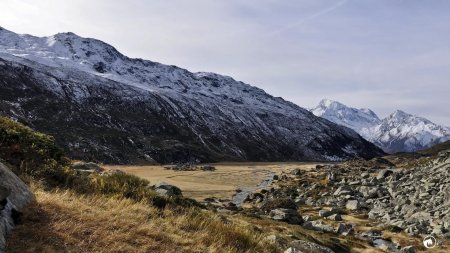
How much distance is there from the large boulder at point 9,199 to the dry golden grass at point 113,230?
8.6 inches

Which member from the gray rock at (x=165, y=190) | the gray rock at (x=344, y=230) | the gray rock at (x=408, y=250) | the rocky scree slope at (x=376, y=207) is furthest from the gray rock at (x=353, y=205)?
the gray rock at (x=165, y=190)

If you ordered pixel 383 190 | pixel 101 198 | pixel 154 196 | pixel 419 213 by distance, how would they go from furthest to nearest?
pixel 383 190 < pixel 419 213 < pixel 154 196 < pixel 101 198

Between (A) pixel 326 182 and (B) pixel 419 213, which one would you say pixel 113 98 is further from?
(B) pixel 419 213

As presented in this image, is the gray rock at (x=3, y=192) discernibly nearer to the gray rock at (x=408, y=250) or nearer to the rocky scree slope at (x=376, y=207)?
the rocky scree slope at (x=376, y=207)

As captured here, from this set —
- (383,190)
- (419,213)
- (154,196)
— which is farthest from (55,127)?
(154,196)

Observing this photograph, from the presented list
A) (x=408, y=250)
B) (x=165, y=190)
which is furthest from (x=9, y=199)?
(x=408, y=250)

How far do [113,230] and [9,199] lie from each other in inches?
92.0

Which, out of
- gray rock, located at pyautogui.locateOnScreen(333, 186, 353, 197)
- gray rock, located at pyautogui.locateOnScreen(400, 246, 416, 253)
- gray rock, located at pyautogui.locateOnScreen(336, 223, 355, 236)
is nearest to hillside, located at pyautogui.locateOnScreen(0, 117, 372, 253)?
gray rock, located at pyautogui.locateOnScreen(400, 246, 416, 253)

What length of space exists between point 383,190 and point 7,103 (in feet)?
404

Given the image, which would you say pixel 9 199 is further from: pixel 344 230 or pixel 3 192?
pixel 344 230

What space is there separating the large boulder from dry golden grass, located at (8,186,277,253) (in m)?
0.22

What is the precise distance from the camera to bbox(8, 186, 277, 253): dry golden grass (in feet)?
28.3

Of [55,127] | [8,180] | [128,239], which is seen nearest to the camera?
[128,239]

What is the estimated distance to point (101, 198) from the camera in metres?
11.9
